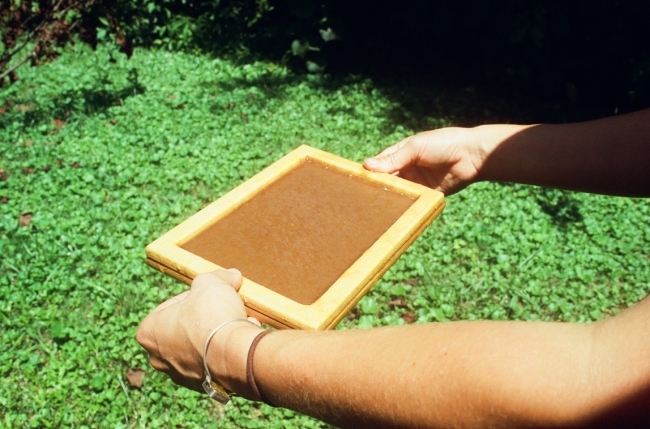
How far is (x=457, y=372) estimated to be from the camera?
104 centimetres

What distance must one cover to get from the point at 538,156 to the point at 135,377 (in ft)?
8.05

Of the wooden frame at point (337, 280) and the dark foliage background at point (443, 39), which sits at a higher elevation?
the wooden frame at point (337, 280)

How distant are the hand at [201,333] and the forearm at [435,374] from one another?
0.09m

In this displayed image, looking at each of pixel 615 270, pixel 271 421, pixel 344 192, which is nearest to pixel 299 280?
pixel 344 192

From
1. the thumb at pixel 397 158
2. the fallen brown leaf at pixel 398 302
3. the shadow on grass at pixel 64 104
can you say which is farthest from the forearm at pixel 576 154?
the shadow on grass at pixel 64 104

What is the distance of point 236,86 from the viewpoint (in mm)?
6414

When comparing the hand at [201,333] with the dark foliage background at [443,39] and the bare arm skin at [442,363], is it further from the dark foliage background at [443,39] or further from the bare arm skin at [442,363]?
the dark foliage background at [443,39]

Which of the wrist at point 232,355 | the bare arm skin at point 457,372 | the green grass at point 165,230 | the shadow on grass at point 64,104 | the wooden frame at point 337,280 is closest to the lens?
the bare arm skin at point 457,372

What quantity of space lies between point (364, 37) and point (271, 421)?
5.29 m

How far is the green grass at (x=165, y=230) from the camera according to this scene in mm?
2998

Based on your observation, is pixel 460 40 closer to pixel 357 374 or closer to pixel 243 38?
pixel 243 38

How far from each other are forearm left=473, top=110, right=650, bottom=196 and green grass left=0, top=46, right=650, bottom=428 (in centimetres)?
154

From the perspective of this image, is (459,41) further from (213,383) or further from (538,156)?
(213,383)

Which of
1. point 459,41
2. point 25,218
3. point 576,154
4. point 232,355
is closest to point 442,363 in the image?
point 232,355
